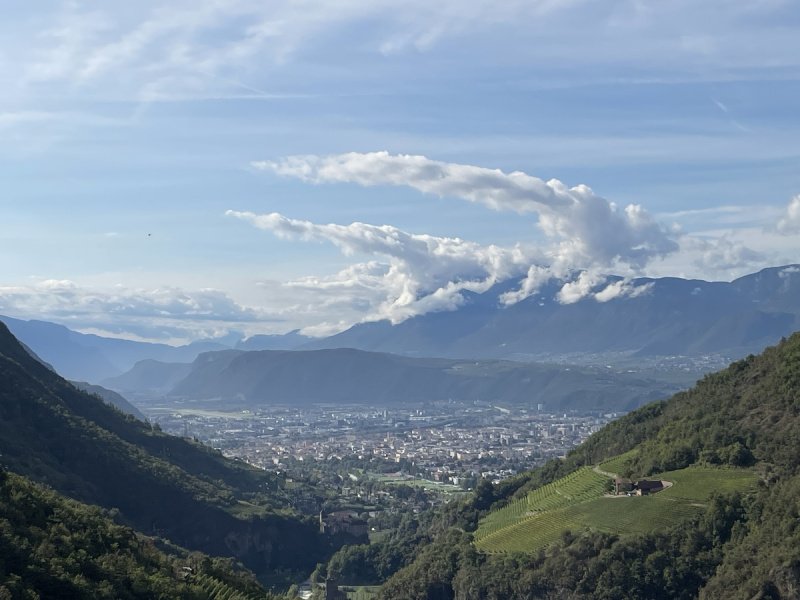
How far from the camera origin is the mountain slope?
7700 centimetres

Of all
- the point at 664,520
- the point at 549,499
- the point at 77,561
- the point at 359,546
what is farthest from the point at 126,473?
the point at 77,561

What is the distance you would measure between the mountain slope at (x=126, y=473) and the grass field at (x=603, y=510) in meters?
21.2

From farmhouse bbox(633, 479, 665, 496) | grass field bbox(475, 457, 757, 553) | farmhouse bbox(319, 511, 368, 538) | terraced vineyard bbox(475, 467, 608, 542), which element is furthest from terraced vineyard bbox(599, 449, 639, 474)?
farmhouse bbox(319, 511, 368, 538)

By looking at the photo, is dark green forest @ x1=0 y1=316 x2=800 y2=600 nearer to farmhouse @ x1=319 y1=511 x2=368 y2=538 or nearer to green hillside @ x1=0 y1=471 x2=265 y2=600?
green hillside @ x1=0 y1=471 x2=265 y2=600

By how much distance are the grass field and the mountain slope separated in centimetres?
2120

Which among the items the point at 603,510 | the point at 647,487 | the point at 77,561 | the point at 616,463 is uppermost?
the point at 77,561

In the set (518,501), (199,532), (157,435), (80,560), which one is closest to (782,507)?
(518,501)

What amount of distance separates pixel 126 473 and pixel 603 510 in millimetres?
37297

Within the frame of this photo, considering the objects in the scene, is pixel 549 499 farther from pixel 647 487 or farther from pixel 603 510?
pixel 647 487

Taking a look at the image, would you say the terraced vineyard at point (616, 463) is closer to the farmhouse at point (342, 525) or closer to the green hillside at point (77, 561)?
the farmhouse at point (342, 525)

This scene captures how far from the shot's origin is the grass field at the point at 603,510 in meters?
66.6

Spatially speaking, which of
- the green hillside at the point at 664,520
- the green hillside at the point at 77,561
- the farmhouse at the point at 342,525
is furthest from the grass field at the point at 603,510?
the green hillside at the point at 77,561

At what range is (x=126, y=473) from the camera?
277 feet

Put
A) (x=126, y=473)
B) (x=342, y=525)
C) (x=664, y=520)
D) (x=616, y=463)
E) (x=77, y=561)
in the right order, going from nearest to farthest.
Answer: (x=77, y=561) → (x=664, y=520) → (x=126, y=473) → (x=616, y=463) → (x=342, y=525)
